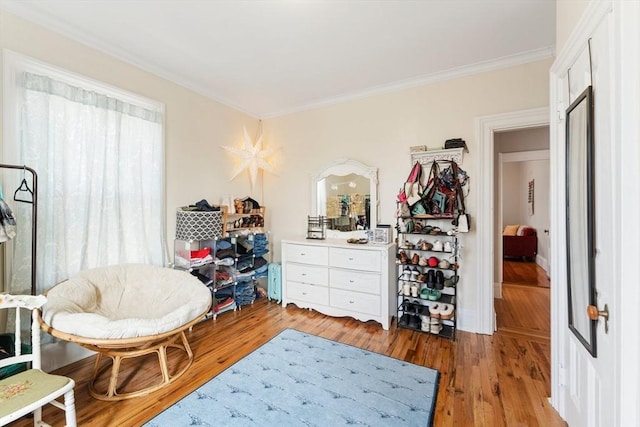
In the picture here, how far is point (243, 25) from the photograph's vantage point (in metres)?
2.18

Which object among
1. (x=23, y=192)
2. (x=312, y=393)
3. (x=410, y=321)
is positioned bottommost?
(x=312, y=393)

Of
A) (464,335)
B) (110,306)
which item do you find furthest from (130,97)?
(464,335)

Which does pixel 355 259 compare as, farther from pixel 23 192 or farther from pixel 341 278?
pixel 23 192

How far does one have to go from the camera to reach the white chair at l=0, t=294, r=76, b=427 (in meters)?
1.18

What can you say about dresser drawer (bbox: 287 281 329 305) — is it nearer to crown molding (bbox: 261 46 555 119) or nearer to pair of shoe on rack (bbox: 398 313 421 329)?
pair of shoe on rack (bbox: 398 313 421 329)

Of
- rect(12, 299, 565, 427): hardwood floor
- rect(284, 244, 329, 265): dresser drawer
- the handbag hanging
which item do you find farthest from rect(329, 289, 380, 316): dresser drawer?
the handbag hanging

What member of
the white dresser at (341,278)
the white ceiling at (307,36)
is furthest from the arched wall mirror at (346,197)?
the white ceiling at (307,36)

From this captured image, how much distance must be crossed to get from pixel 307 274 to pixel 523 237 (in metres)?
5.44

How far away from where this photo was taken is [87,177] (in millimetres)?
2316

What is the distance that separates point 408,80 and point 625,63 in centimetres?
243

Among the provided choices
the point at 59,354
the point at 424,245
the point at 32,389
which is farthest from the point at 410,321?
the point at 59,354

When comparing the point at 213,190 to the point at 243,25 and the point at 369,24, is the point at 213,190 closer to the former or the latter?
the point at 243,25

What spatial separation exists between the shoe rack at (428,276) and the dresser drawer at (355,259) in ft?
0.90

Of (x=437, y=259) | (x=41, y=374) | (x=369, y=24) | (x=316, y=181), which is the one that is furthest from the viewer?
(x=316, y=181)
